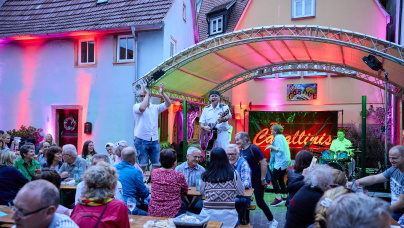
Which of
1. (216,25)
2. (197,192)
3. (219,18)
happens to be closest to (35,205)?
(197,192)

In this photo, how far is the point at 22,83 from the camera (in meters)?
14.3

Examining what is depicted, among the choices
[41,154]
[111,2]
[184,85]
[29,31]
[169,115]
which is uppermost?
[111,2]

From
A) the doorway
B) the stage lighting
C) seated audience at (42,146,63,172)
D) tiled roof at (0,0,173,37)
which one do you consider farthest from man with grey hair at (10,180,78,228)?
the doorway

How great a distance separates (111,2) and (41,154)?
789 cm

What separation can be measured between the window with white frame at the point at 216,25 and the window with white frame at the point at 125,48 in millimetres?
7172

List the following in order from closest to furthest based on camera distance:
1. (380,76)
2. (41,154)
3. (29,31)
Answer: (41,154) < (380,76) < (29,31)

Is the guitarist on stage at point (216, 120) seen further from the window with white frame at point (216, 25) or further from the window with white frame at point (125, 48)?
the window with white frame at point (216, 25)

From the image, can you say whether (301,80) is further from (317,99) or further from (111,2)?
(111,2)

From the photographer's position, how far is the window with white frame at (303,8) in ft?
53.3

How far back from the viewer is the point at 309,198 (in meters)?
3.55

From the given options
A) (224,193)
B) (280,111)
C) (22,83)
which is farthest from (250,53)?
(22,83)

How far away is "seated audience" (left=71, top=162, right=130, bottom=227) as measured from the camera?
2.92 metres

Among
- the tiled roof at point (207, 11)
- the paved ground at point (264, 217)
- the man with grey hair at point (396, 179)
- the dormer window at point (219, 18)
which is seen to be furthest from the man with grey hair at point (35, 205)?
the dormer window at point (219, 18)

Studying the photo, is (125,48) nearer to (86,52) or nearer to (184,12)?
(86,52)
